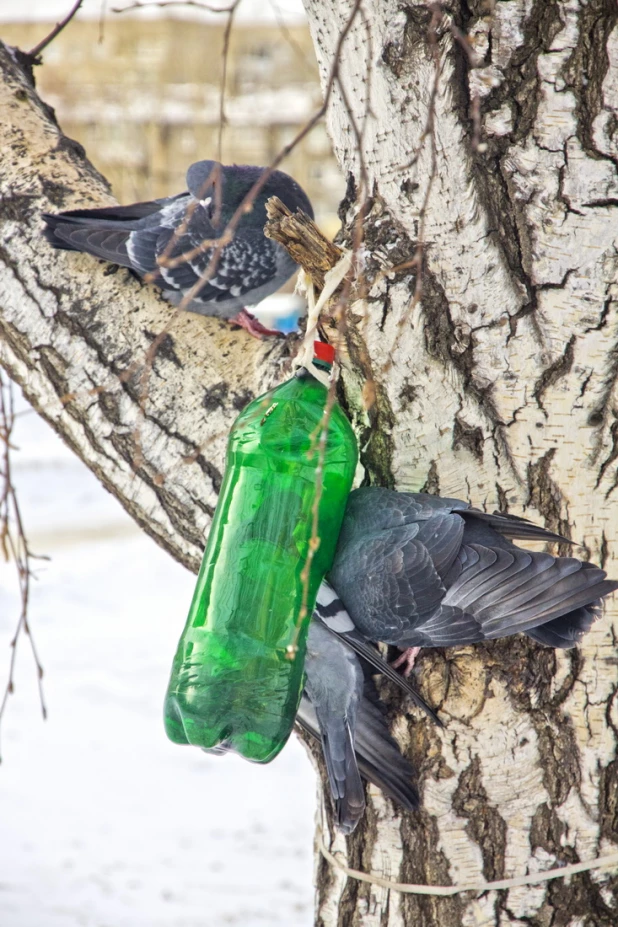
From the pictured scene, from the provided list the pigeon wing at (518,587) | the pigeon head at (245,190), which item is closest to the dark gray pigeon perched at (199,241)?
the pigeon head at (245,190)

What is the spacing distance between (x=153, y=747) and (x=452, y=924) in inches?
120

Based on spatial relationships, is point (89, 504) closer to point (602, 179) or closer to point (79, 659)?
point (79, 659)

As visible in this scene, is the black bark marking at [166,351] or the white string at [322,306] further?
the black bark marking at [166,351]

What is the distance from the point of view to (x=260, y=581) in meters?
1.20

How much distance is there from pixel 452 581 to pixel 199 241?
4.55ft

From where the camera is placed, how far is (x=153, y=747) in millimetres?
4176

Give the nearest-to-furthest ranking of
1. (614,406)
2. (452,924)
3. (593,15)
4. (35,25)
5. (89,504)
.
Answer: (593,15), (614,406), (452,924), (89,504), (35,25)

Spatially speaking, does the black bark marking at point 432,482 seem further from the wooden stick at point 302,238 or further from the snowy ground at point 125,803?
the snowy ground at point 125,803

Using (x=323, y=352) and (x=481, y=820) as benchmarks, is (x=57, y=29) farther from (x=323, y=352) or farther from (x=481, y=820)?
(x=481, y=820)

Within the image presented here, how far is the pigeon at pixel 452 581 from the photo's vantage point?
1144 millimetres

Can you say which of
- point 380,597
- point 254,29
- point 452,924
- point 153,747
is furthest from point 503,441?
point 254,29

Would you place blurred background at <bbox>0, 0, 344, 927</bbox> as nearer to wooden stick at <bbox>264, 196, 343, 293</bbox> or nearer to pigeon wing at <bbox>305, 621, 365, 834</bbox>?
wooden stick at <bbox>264, 196, 343, 293</bbox>

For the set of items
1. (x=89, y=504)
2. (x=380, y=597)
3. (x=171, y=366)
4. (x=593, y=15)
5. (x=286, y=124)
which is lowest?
(x=380, y=597)

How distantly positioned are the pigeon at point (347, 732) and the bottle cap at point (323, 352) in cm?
39
